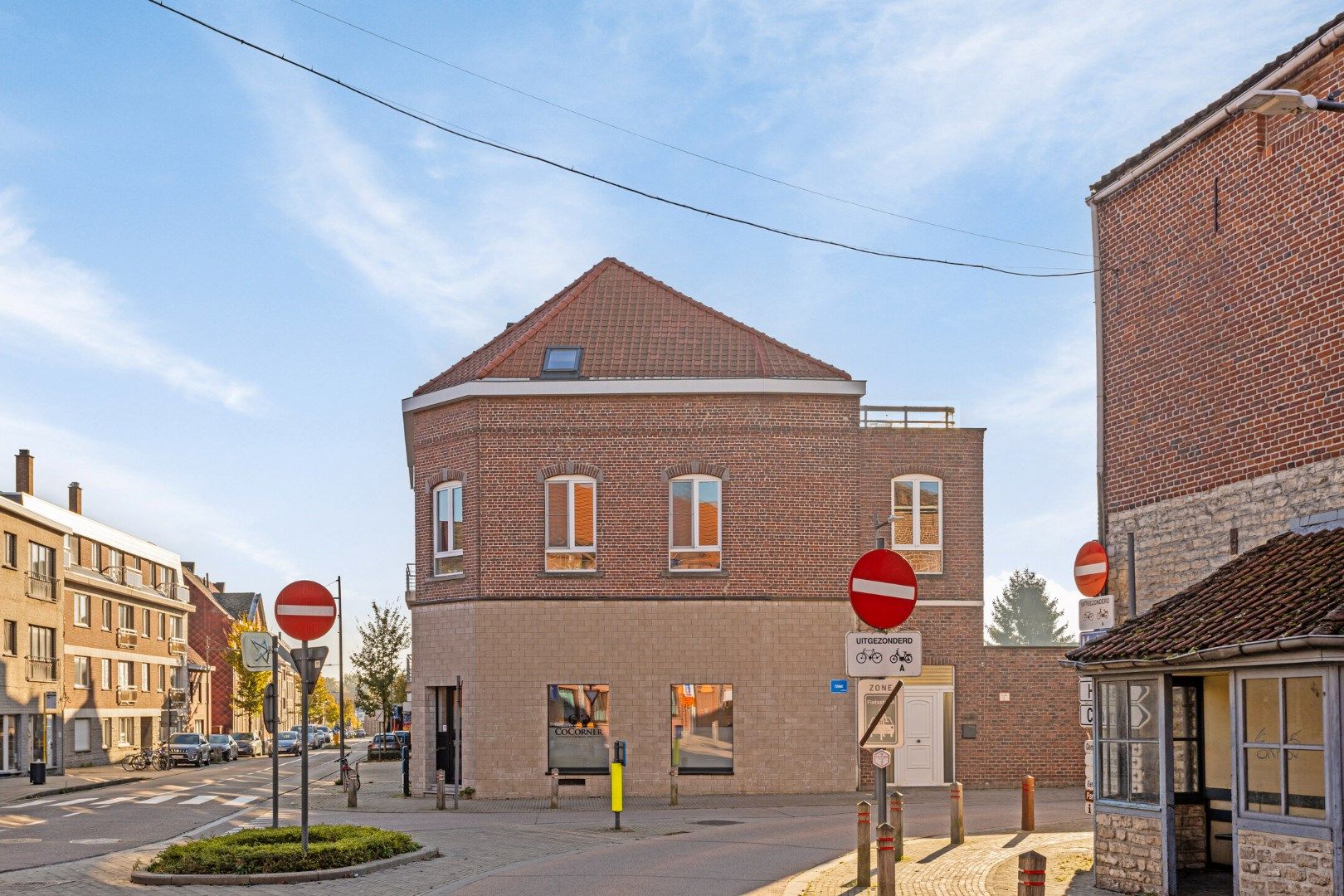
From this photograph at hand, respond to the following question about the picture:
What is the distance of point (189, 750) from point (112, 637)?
698cm

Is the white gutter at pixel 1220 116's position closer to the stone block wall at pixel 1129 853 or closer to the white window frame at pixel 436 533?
the stone block wall at pixel 1129 853

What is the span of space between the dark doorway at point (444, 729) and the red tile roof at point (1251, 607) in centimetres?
1794

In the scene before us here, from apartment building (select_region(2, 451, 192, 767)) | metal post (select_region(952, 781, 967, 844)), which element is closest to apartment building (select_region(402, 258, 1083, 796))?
metal post (select_region(952, 781, 967, 844))

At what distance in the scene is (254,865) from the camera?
15.8 meters

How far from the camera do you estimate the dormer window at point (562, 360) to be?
96.7 feet

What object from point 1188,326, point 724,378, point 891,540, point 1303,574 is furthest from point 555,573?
point 1303,574

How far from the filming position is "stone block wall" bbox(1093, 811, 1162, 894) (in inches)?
523

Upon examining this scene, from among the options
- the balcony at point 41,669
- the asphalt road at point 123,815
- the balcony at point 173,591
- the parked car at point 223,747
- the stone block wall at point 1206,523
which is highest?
the stone block wall at point 1206,523

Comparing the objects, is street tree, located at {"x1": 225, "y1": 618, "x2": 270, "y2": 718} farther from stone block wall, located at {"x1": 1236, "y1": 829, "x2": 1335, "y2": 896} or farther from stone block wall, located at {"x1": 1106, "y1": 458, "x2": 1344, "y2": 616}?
stone block wall, located at {"x1": 1236, "y1": 829, "x2": 1335, "y2": 896}

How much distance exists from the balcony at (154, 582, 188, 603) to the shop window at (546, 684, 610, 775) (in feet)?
161

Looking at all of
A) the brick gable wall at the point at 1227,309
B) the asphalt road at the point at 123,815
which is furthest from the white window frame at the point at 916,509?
the asphalt road at the point at 123,815

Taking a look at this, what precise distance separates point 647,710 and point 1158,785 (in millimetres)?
15947

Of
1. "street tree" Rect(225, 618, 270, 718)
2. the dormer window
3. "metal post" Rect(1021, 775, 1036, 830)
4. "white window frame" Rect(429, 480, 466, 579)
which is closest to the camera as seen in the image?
"metal post" Rect(1021, 775, 1036, 830)

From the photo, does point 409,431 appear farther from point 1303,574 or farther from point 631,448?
point 1303,574
